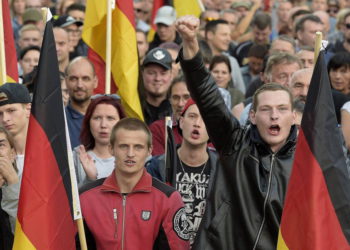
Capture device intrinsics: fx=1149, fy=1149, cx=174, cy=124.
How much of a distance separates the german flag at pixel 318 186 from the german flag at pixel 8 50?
4.07 m

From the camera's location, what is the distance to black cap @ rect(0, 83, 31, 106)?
9.09 m

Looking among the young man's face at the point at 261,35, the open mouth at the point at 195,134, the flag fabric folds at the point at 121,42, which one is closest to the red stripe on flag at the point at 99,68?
the flag fabric folds at the point at 121,42

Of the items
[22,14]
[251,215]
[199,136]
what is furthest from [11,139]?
[22,14]

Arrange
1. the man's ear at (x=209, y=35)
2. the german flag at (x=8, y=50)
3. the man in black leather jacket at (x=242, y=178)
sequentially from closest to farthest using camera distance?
1. the man in black leather jacket at (x=242, y=178)
2. the german flag at (x=8, y=50)
3. the man's ear at (x=209, y=35)

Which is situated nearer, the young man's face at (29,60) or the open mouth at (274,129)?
the open mouth at (274,129)

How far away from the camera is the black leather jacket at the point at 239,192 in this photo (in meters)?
7.16

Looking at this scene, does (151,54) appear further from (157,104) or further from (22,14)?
(22,14)

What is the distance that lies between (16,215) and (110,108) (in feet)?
5.57

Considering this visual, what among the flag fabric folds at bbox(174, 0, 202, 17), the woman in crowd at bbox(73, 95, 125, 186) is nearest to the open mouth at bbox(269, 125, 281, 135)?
the woman in crowd at bbox(73, 95, 125, 186)

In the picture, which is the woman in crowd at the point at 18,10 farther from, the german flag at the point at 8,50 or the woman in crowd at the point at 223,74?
the german flag at the point at 8,50

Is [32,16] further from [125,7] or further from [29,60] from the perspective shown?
[125,7]

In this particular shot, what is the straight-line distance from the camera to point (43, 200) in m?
7.21

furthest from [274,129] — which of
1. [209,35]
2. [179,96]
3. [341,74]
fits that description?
[209,35]

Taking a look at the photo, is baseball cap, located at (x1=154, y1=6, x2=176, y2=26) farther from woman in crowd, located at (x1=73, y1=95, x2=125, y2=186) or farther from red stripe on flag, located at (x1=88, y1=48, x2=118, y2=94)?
woman in crowd, located at (x1=73, y1=95, x2=125, y2=186)
